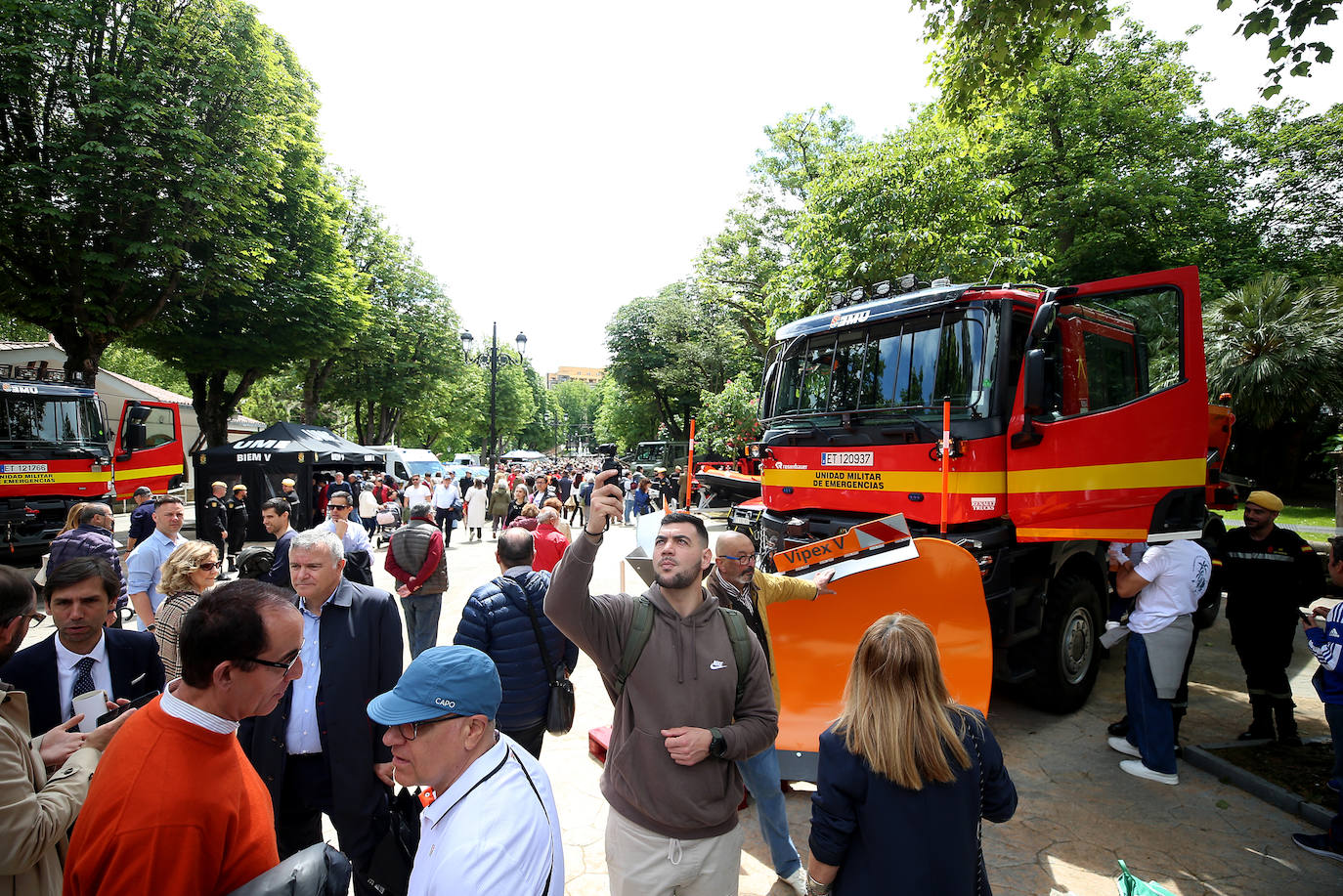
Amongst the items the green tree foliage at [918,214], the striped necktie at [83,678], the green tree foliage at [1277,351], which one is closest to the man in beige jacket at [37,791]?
the striped necktie at [83,678]

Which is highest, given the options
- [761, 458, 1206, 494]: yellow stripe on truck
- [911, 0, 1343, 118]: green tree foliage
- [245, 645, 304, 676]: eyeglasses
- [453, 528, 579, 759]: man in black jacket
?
[911, 0, 1343, 118]: green tree foliage

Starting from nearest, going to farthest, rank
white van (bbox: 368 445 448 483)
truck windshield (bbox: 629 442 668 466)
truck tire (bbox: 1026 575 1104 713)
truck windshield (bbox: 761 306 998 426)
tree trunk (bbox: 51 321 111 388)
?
truck windshield (bbox: 761 306 998 426), truck tire (bbox: 1026 575 1104 713), tree trunk (bbox: 51 321 111 388), white van (bbox: 368 445 448 483), truck windshield (bbox: 629 442 668 466)

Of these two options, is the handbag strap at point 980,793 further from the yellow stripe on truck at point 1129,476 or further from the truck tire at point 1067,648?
the truck tire at point 1067,648

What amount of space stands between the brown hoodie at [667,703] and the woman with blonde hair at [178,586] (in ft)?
8.91

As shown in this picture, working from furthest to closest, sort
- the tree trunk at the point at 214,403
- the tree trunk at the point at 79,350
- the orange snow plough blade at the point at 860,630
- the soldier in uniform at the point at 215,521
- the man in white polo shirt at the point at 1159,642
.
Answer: the tree trunk at the point at 214,403 → the tree trunk at the point at 79,350 → the soldier in uniform at the point at 215,521 → the man in white polo shirt at the point at 1159,642 → the orange snow plough blade at the point at 860,630

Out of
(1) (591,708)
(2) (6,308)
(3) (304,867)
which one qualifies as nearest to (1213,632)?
(1) (591,708)

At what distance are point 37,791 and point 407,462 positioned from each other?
97.6 ft

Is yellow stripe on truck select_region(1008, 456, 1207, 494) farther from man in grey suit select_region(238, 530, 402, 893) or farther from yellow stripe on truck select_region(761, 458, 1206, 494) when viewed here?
man in grey suit select_region(238, 530, 402, 893)

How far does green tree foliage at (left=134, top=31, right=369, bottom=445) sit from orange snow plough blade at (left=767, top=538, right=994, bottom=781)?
19.1m

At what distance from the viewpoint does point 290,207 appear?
2103 cm

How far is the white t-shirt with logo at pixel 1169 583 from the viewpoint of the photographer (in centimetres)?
467

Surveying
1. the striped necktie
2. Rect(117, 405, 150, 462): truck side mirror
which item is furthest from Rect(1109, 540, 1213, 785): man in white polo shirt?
Rect(117, 405, 150, 462): truck side mirror

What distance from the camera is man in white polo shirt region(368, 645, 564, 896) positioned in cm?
147

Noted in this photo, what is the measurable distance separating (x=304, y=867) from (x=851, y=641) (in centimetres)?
381
